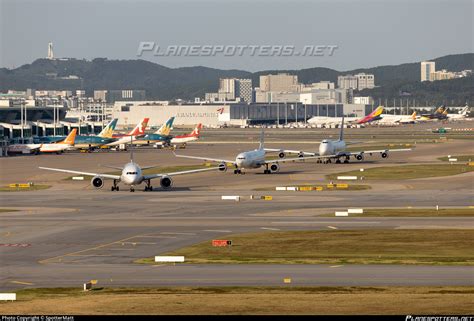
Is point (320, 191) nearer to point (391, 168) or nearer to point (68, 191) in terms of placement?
point (68, 191)

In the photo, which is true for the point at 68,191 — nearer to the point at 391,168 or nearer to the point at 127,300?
the point at 391,168

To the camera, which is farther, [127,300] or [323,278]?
[323,278]

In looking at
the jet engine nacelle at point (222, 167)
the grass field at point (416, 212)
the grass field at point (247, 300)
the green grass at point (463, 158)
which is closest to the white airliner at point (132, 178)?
the jet engine nacelle at point (222, 167)

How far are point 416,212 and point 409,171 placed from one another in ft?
173

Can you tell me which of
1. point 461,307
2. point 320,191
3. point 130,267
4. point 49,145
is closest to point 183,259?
point 130,267

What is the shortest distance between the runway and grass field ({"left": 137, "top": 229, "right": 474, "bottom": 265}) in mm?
2176

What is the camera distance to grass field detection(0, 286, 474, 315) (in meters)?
45.5

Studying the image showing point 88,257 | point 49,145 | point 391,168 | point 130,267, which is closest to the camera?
point 130,267

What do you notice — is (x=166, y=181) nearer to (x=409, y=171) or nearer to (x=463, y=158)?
(x=409, y=171)

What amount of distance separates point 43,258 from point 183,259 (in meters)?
9.12

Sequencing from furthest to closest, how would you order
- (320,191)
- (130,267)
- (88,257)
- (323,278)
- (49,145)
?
(49,145)
(320,191)
(88,257)
(130,267)
(323,278)

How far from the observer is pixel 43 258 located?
209 ft

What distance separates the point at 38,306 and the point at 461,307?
19685 mm

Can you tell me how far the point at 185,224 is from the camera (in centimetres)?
8162
